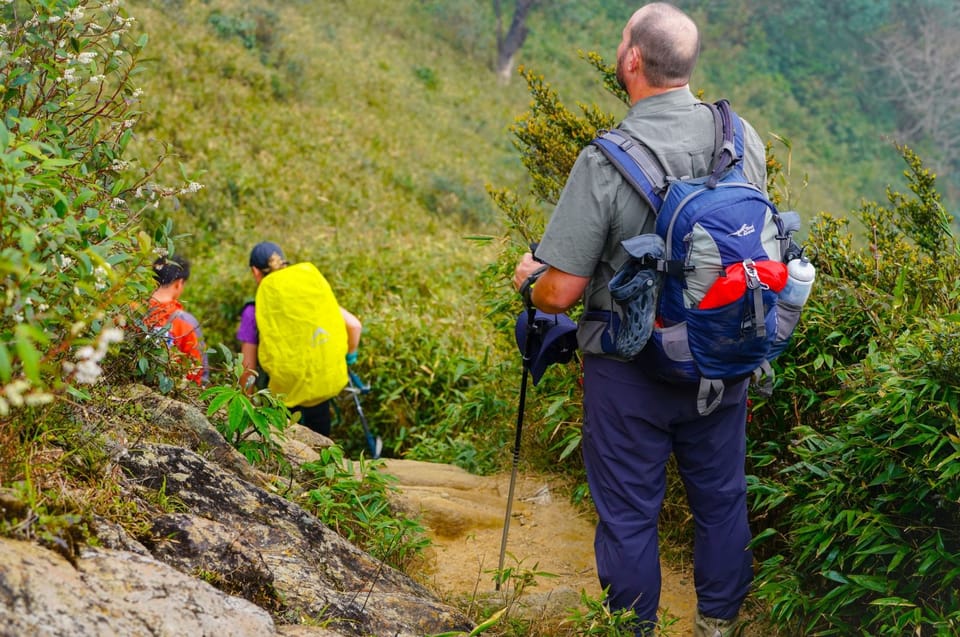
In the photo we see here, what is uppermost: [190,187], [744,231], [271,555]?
[744,231]

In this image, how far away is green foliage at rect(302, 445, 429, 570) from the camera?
136 inches

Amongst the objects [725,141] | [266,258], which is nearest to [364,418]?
[266,258]

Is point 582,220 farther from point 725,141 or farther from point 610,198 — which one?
point 725,141

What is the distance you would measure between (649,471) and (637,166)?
1.02 m

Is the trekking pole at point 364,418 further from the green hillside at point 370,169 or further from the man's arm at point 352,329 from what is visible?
the man's arm at point 352,329

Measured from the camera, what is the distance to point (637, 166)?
9.37ft

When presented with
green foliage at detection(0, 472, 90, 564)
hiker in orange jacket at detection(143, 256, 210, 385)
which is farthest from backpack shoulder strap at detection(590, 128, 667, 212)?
hiker in orange jacket at detection(143, 256, 210, 385)

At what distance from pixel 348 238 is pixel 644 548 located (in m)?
7.69

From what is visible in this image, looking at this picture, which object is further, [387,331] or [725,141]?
[387,331]

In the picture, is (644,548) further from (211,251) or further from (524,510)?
(211,251)

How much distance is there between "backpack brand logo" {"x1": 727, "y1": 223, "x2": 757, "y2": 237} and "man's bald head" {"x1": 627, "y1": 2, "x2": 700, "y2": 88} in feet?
1.80

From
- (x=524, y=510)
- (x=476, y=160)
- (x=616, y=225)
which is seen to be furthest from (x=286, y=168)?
(x=616, y=225)

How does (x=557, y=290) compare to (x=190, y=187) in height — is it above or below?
above

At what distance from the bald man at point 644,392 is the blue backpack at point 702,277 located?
77 mm
